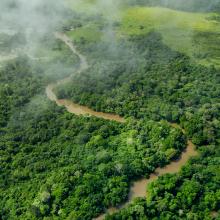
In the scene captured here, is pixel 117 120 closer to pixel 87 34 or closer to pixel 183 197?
pixel 183 197

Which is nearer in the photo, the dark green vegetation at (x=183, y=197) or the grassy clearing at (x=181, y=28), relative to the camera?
the dark green vegetation at (x=183, y=197)

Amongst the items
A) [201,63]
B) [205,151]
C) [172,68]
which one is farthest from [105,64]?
[205,151]

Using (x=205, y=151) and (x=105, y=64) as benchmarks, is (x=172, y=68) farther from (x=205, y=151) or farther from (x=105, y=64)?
(x=205, y=151)

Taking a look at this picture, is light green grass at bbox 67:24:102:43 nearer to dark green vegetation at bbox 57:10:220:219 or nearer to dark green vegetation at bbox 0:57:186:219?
dark green vegetation at bbox 57:10:220:219

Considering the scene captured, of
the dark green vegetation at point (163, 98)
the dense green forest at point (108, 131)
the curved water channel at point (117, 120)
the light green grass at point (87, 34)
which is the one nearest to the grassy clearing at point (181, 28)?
the dense green forest at point (108, 131)

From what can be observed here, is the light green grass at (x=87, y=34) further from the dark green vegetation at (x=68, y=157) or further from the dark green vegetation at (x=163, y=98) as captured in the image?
the dark green vegetation at (x=68, y=157)
